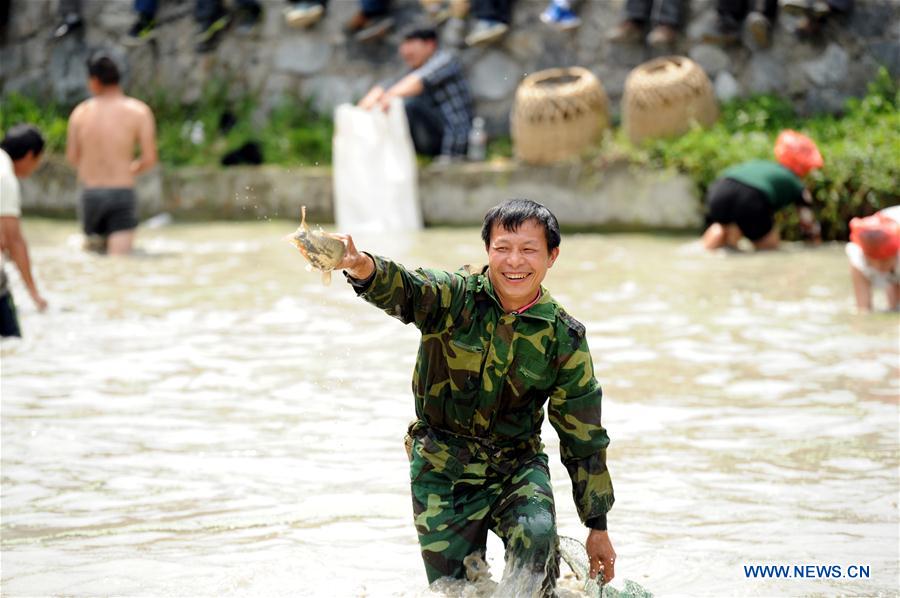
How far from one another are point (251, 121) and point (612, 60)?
360cm

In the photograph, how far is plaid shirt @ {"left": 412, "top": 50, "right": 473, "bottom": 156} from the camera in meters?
10.7

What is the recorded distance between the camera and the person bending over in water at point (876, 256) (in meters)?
6.55

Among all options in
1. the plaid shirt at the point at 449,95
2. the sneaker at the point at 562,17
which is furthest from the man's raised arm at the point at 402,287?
the sneaker at the point at 562,17

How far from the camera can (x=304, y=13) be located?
11742mm

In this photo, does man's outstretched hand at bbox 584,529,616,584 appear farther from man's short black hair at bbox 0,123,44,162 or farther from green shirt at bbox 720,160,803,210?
green shirt at bbox 720,160,803,210

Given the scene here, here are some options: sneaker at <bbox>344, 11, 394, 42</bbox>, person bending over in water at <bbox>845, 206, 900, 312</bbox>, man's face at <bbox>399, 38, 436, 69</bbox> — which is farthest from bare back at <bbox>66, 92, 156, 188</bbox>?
person bending over in water at <bbox>845, 206, 900, 312</bbox>

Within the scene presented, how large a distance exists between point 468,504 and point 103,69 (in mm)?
7060

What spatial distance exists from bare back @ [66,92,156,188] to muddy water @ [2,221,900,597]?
1505 mm

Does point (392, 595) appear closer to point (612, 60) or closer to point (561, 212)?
point (561, 212)

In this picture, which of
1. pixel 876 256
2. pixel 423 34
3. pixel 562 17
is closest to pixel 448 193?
pixel 423 34

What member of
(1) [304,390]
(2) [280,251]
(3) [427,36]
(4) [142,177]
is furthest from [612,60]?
(1) [304,390]

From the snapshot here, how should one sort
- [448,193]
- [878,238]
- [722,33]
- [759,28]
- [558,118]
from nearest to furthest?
[878,238]
[558,118]
[759,28]
[722,33]
[448,193]
